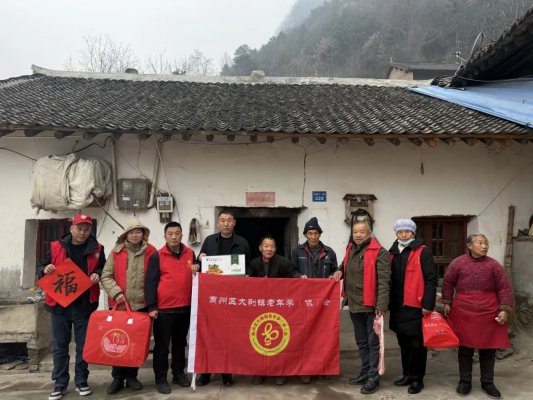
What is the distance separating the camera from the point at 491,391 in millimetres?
4211

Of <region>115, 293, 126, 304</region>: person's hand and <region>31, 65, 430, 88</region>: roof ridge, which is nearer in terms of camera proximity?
<region>115, 293, 126, 304</region>: person's hand

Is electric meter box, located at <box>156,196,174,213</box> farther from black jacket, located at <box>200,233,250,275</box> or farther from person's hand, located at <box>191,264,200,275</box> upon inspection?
person's hand, located at <box>191,264,200,275</box>

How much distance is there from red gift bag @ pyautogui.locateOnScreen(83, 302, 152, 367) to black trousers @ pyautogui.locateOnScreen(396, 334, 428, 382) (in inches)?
107

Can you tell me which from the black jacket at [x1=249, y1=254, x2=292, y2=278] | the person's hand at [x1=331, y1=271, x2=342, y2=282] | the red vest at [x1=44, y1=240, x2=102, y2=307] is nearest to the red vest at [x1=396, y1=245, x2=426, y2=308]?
the person's hand at [x1=331, y1=271, x2=342, y2=282]

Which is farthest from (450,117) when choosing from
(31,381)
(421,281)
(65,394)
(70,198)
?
(31,381)

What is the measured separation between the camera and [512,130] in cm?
564

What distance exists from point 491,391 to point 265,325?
8.07 feet

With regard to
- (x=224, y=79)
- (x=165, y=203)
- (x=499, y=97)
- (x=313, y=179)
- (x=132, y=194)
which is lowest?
(x=165, y=203)

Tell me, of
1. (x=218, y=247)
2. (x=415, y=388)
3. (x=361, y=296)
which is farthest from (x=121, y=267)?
(x=415, y=388)

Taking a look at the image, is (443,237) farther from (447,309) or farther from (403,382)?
(403,382)

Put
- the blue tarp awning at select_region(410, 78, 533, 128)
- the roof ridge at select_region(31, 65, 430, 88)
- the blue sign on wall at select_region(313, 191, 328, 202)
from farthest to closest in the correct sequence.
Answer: the roof ridge at select_region(31, 65, 430, 88) → the blue sign on wall at select_region(313, 191, 328, 202) → the blue tarp awning at select_region(410, 78, 533, 128)

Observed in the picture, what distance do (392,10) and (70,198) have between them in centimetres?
4623

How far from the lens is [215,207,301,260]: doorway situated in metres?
6.53

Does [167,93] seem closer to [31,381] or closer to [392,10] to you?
[31,381]
